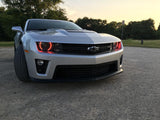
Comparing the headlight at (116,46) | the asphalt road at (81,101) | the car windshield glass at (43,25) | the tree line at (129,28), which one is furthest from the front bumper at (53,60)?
the tree line at (129,28)

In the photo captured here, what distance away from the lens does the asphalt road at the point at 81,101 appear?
131 centimetres

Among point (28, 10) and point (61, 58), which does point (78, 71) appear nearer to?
point (61, 58)

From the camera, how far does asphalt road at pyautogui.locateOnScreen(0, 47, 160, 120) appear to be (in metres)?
1.31

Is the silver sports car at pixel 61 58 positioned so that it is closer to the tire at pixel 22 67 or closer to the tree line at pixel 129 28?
the tire at pixel 22 67

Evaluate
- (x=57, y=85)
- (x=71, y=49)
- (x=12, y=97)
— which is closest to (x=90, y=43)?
(x=71, y=49)

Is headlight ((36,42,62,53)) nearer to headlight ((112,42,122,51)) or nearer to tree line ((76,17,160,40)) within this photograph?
Answer: headlight ((112,42,122,51))

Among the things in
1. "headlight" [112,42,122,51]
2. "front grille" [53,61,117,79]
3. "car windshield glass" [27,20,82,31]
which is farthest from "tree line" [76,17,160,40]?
"front grille" [53,61,117,79]

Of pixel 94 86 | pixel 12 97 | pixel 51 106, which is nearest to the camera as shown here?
pixel 51 106

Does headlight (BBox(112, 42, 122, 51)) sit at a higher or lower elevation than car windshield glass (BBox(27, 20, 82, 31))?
lower

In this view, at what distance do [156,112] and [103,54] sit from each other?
40.1 inches

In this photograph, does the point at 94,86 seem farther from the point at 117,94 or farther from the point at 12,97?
the point at 12,97

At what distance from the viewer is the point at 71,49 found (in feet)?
5.84

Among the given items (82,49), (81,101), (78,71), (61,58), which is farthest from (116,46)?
(81,101)

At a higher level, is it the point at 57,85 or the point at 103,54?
the point at 103,54
